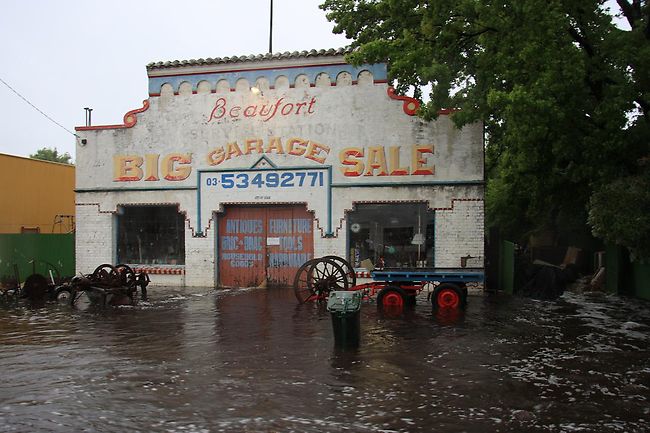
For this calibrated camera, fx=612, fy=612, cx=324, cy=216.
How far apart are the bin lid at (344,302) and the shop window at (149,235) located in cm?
1073

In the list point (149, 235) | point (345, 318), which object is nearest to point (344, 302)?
point (345, 318)

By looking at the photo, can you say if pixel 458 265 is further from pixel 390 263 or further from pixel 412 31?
pixel 412 31

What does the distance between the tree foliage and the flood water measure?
3818 mm

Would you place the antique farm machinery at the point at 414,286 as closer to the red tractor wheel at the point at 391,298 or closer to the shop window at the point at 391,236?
the red tractor wheel at the point at 391,298

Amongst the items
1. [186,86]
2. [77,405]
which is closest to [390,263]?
[186,86]

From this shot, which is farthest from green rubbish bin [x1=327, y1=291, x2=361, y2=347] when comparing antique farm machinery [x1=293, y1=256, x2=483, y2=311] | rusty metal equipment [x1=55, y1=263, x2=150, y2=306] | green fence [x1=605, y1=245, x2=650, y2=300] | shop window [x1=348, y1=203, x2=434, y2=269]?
green fence [x1=605, y1=245, x2=650, y2=300]

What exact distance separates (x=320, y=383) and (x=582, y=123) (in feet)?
30.9

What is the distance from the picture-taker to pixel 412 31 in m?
15.1

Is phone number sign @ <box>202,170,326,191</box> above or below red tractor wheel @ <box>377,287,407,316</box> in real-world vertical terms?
above

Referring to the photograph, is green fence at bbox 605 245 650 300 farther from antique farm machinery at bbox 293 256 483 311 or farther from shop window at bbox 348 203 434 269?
antique farm machinery at bbox 293 256 483 311

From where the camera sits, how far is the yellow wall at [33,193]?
24594 millimetres

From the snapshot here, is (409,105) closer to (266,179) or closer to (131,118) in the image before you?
(266,179)

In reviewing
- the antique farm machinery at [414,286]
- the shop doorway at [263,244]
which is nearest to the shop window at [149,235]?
the shop doorway at [263,244]

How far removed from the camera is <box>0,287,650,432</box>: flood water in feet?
20.5
